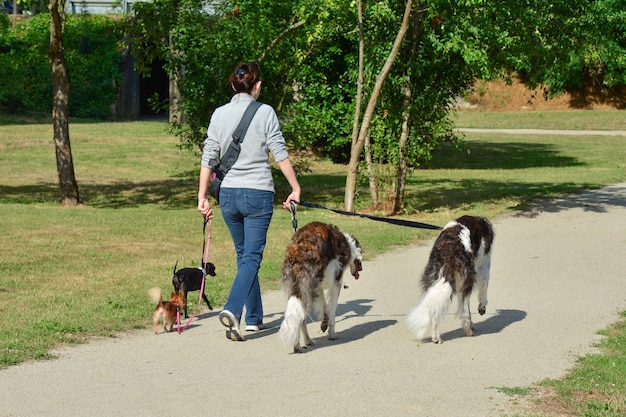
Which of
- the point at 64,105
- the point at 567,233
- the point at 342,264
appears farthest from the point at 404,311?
the point at 64,105

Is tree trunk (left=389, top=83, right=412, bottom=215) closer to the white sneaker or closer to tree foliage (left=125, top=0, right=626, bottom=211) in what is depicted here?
tree foliage (left=125, top=0, right=626, bottom=211)

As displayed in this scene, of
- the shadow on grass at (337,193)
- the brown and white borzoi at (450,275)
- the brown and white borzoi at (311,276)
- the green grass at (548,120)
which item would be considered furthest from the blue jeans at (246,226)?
the green grass at (548,120)

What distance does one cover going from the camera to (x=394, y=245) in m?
13.3

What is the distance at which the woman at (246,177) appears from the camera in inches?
301

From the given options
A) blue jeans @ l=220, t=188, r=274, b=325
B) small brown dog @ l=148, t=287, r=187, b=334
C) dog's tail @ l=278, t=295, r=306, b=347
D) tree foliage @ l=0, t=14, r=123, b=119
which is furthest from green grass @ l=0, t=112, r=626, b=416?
tree foliage @ l=0, t=14, r=123, b=119

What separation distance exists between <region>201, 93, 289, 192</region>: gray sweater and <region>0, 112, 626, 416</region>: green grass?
5.60 feet

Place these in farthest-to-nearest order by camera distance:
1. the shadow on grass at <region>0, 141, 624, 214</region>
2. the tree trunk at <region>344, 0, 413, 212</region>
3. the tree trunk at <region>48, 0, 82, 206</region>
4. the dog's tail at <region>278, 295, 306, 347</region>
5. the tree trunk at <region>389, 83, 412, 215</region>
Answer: the shadow on grass at <region>0, 141, 624, 214</region> → the tree trunk at <region>48, 0, 82, 206</region> → the tree trunk at <region>389, 83, 412, 215</region> → the tree trunk at <region>344, 0, 413, 212</region> → the dog's tail at <region>278, 295, 306, 347</region>

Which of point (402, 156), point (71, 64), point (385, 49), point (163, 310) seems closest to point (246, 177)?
point (163, 310)

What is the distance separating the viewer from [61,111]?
1770cm

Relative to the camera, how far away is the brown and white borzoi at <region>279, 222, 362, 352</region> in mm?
7254

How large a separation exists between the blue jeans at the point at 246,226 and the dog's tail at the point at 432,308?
1282 mm

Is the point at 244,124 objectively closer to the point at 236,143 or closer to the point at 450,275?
the point at 236,143

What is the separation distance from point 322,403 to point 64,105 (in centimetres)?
1269

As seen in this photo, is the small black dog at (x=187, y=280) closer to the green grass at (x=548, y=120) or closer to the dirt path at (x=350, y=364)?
the dirt path at (x=350, y=364)
